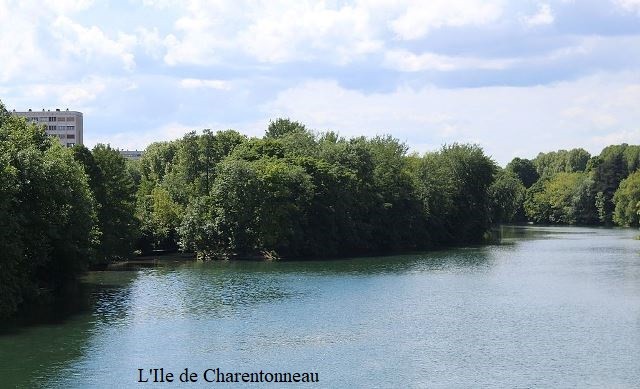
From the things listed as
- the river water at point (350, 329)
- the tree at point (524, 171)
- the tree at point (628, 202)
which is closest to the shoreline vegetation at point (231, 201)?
the river water at point (350, 329)

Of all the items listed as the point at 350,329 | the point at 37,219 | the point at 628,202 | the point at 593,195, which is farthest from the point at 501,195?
the point at 37,219

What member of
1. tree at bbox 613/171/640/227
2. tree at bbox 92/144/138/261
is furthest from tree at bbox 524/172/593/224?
tree at bbox 92/144/138/261

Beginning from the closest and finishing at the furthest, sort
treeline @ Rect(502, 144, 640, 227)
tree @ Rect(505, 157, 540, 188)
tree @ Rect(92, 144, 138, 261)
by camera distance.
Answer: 1. tree @ Rect(92, 144, 138, 261)
2. treeline @ Rect(502, 144, 640, 227)
3. tree @ Rect(505, 157, 540, 188)

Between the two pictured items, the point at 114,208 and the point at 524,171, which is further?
the point at 524,171

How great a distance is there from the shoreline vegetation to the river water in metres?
4.29

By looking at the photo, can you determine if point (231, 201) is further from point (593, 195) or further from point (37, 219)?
point (593, 195)

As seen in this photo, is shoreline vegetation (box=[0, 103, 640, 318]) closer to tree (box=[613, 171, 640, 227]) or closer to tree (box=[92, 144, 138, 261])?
tree (box=[92, 144, 138, 261])

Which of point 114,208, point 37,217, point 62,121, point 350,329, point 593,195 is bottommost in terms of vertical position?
point 350,329

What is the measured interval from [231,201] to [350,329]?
124 feet

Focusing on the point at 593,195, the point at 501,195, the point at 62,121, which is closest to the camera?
the point at 501,195

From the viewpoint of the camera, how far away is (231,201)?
241 feet

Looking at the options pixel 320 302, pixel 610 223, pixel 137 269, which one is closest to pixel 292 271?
pixel 137 269

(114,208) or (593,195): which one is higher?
(593,195)

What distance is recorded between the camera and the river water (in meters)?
29.1
